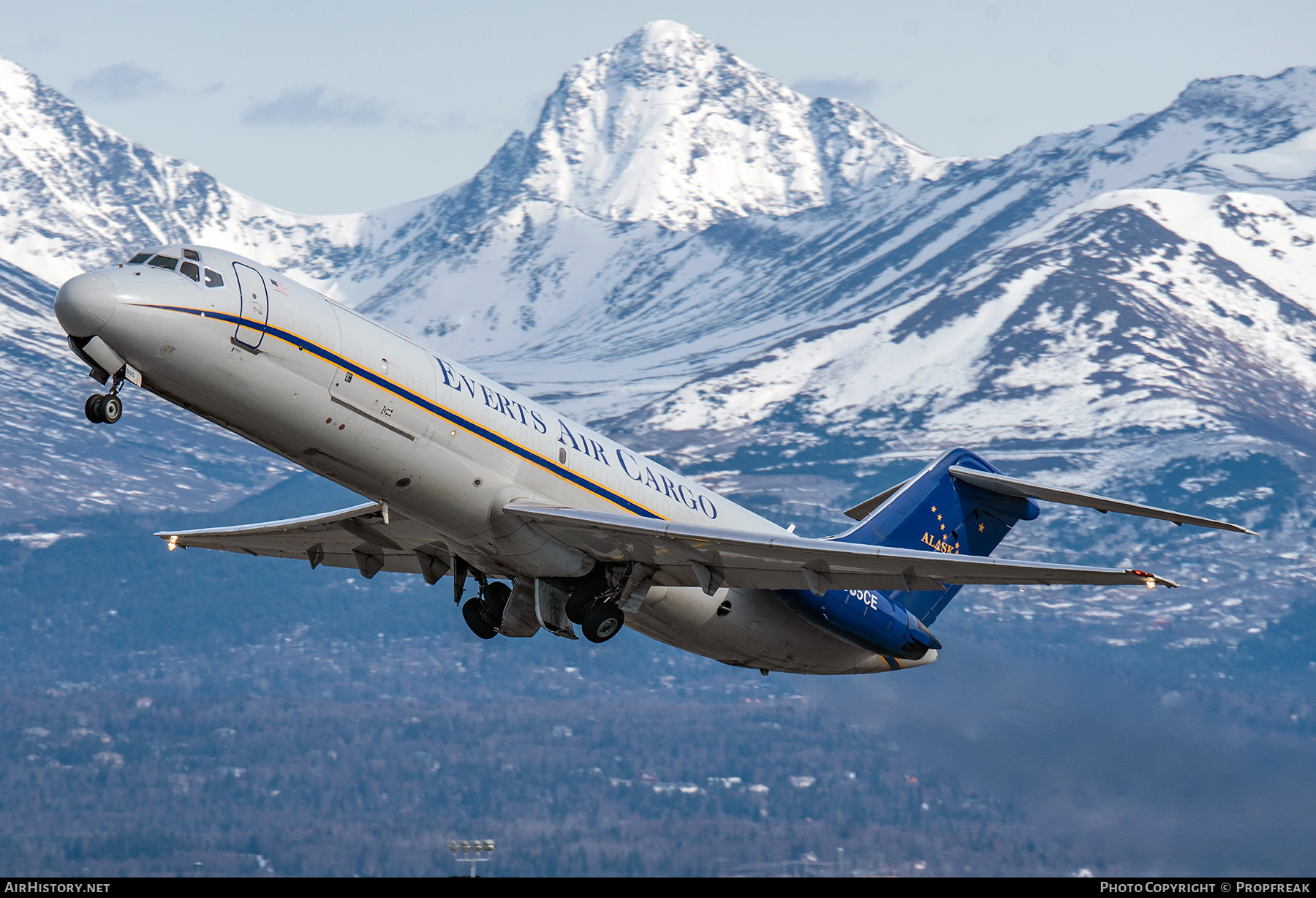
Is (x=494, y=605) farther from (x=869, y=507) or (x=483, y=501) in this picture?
(x=869, y=507)

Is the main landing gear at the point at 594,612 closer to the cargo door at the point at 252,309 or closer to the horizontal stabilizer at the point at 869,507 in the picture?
the cargo door at the point at 252,309

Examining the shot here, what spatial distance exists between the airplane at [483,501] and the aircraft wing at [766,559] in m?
0.05

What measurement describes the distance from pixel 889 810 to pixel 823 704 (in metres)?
27.2

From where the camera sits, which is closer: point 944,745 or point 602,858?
point 944,745

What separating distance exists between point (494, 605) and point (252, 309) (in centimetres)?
813

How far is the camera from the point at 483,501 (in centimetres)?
2430

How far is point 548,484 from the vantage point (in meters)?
25.2

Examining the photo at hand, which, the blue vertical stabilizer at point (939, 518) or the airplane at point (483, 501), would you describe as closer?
the airplane at point (483, 501)

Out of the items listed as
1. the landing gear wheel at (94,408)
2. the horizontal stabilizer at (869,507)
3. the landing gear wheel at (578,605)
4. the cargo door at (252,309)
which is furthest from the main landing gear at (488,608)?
the landing gear wheel at (94,408)

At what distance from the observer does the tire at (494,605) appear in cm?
2789

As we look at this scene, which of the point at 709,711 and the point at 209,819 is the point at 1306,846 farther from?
the point at 209,819

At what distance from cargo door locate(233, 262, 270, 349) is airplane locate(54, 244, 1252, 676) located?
Result: 3 cm

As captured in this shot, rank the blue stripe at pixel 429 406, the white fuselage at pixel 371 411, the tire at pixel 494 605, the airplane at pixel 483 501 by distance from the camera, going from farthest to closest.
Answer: the tire at pixel 494 605, the blue stripe at pixel 429 406, the airplane at pixel 483 501, the white fuselage at pixel 371 411
